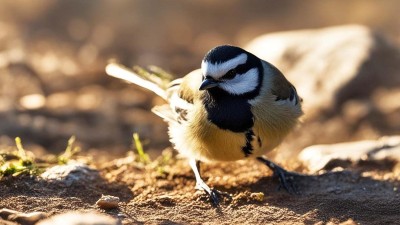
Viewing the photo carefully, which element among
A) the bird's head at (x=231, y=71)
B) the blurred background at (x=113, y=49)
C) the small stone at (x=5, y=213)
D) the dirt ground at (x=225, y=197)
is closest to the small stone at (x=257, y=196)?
the dirt ground at (x=225, y=197)

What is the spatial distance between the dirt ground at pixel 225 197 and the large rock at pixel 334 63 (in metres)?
2.38

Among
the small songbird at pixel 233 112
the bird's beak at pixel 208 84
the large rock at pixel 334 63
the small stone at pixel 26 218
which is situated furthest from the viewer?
the large rock at pixel 334 63

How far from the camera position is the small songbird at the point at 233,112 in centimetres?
498

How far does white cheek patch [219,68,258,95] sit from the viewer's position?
502 cm

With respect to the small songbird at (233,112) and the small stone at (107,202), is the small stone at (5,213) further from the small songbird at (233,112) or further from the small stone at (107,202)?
the small songbird at (233,112)

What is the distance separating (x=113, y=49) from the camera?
1034 cm

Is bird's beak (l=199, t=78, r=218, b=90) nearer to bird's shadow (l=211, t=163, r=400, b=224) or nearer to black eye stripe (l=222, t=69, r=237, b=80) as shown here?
black eye stripe (l=222, t=69, r=237, b=80)

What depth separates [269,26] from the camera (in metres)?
11.7

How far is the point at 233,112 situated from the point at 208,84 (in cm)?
31

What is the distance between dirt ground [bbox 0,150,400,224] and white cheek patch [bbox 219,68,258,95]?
0.74 metres

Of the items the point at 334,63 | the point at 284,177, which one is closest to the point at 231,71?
the point at 284,177

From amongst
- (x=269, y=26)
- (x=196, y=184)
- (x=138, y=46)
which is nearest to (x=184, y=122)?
(x=196, y=184)

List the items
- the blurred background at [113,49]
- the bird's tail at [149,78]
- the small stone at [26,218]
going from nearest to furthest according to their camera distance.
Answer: the small stone at [26,218], the bird's tail at [149,78], the blurred background at [113,49]

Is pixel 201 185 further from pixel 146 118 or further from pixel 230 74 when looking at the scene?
pixel 146 118
